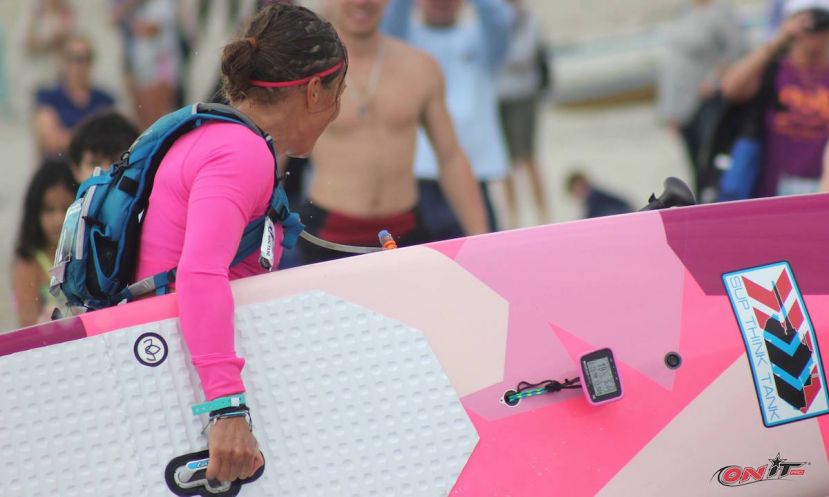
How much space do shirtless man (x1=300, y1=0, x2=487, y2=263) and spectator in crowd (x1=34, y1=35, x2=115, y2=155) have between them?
9.66 feet

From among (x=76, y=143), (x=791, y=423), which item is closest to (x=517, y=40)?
(x=76, y=143)

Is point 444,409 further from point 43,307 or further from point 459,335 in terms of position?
point 43,307

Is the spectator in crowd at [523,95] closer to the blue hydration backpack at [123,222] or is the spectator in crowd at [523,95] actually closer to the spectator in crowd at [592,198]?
the spectator in crowd at [592,198]

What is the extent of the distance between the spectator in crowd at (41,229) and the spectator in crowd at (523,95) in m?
3.81

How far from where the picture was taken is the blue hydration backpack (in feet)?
9.21

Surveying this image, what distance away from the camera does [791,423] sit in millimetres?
3139

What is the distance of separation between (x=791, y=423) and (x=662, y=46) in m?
7.81

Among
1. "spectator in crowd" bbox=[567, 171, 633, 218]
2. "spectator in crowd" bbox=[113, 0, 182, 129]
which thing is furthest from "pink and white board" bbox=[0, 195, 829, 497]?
"spectator in crowd" bbox=[113, 0, 182, 129]

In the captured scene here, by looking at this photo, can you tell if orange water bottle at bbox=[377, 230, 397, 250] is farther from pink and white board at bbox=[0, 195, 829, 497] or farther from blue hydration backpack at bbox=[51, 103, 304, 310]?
blue hydration backpack at bbox=[51, 103, 304, 310]

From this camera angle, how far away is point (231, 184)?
8.76ft

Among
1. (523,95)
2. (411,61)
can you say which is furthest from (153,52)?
(411,61)

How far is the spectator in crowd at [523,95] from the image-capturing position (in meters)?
7.85

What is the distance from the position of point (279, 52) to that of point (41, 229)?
189cm

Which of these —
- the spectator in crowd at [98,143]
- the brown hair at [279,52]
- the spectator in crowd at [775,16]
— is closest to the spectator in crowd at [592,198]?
the spectator in crowd at [775,16]
